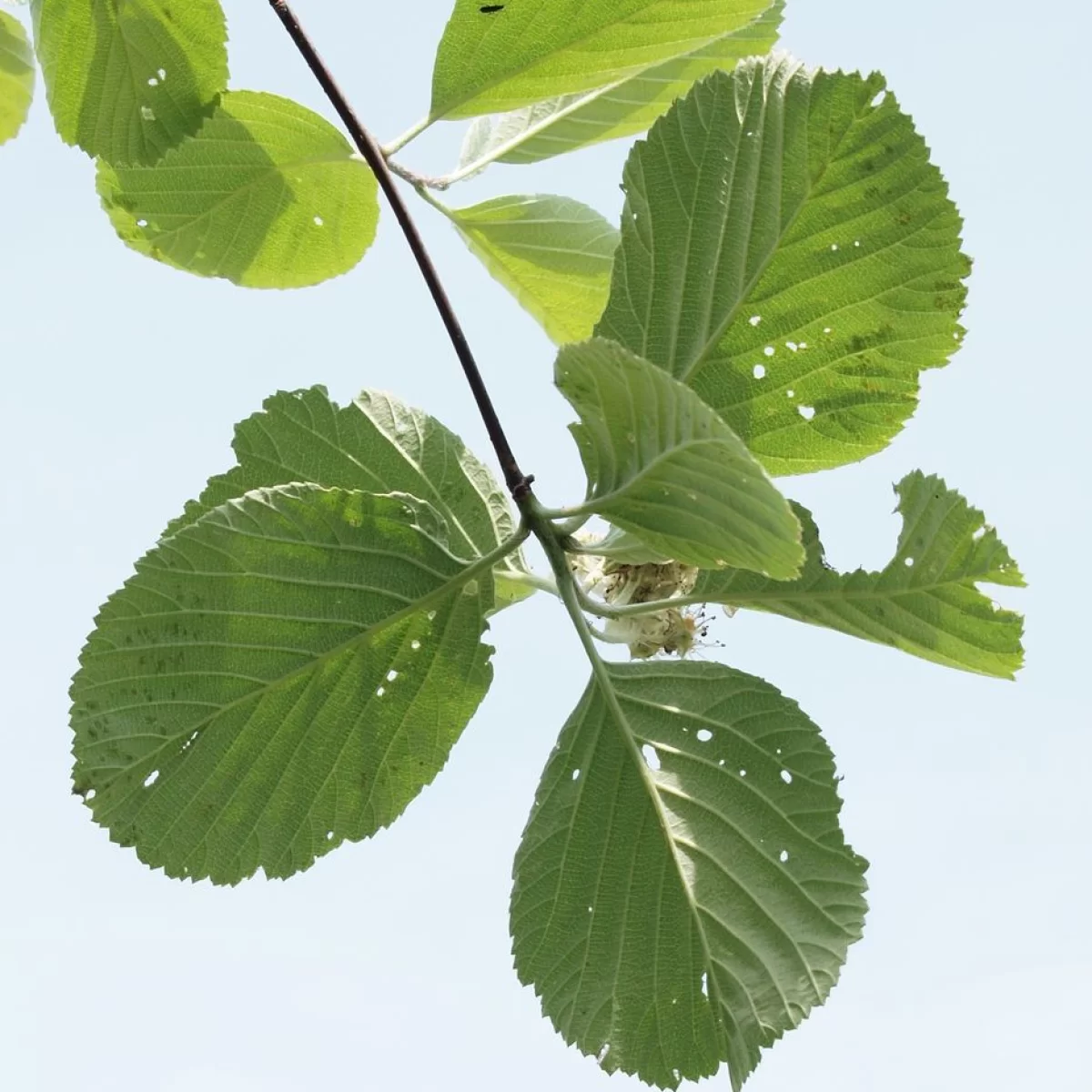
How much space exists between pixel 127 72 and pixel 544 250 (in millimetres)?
631

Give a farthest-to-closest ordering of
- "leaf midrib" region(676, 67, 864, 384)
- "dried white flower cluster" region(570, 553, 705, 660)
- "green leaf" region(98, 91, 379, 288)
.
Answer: "green leaf" region(98, 91, 379, 288) < "dried white flower cluster" region(570, 553, 705, 660) < "leaf midrib" region(676, 67, 864, 384)

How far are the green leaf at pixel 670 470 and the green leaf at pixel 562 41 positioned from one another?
Answer: 630mm

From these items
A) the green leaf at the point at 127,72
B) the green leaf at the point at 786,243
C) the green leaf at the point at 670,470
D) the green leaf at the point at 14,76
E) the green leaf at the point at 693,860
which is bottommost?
the green leaf at the point at 693,860

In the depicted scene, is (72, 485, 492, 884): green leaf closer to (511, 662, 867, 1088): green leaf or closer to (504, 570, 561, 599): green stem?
(504, 570, 561, 599): green stem

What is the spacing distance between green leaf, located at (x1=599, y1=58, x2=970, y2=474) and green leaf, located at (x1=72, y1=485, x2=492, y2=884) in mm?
360

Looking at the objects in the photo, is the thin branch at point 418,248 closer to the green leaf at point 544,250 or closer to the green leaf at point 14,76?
the green leaf at point 544,250

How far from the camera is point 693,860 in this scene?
1783mm

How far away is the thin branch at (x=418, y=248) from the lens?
1.62 metres

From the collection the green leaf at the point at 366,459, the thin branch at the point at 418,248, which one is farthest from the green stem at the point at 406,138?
the green leaf at the point at 366,459

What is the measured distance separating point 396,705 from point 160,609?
11.3 inches

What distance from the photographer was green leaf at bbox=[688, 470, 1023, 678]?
162 cm

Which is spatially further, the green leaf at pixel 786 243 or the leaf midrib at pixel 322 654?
the leaf midrib at pixel 322 654

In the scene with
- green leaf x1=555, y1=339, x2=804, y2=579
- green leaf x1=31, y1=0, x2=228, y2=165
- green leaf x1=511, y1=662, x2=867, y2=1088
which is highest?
green leaf x1=31, y1=0, x2=228, y2=165

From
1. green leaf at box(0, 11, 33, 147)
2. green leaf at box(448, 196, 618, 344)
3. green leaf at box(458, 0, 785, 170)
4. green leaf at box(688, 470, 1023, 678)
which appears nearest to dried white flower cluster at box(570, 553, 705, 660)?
green leaf at box(688, 470, 1023, 678)
